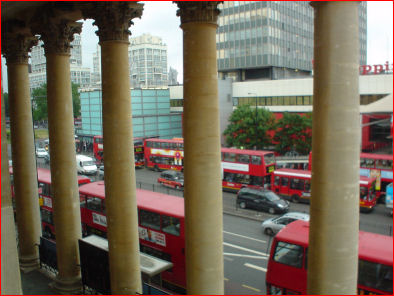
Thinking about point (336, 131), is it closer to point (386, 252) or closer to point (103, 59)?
point (103, 59)

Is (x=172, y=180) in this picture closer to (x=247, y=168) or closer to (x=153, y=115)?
(x=247, y=168)

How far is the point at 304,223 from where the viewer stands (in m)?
17.7

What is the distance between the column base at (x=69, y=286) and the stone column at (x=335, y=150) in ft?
37.9

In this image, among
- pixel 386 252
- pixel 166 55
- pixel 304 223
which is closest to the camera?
pixel 386 252

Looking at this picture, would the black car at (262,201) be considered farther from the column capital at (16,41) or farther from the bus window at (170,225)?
the column capital at (16,41)

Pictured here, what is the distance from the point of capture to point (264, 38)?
2773 inches

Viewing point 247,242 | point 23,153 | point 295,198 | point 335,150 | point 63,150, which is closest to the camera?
point 335,150

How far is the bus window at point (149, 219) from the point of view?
67.7 feet

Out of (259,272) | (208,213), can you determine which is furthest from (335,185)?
(259,272)

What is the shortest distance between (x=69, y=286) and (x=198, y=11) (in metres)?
12.8

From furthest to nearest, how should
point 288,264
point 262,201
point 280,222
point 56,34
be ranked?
point 262,201 → point 280,222 → point 288,264 → point 56,34

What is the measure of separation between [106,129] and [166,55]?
7738 cm

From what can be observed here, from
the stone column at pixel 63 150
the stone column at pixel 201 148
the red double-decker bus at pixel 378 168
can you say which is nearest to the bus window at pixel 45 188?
the stone column at pixel 63 150

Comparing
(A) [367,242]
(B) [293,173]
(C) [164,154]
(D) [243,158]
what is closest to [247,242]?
(A) [367,242]
